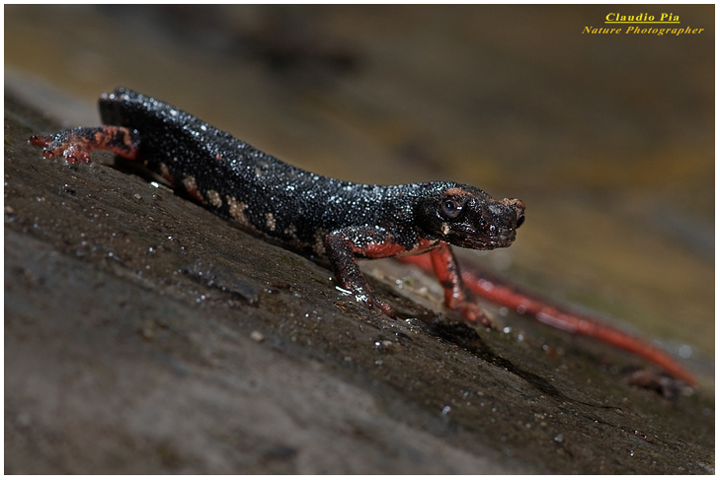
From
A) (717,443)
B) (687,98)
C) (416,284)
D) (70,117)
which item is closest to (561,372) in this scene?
(717,443)

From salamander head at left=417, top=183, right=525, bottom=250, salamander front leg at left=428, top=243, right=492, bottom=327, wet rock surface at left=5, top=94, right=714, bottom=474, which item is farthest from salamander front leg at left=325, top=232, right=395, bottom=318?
salamander front leg at left=428, top=243, right=492, bottom=327

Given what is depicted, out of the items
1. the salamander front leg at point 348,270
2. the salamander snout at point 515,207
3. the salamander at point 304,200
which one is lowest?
the salamander front leg at point 348,270

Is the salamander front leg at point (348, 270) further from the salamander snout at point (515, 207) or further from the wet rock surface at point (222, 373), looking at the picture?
the salamander snout at point (515, 207)

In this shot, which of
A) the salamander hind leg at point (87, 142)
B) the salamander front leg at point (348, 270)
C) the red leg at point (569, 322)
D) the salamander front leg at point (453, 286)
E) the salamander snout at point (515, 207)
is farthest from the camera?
the red leg at point (569, 322)

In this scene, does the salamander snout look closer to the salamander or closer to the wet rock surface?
the salamander

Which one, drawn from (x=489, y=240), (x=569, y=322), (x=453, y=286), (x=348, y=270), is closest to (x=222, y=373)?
(x=348, y=270)

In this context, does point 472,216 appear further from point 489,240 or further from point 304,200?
point 304,200

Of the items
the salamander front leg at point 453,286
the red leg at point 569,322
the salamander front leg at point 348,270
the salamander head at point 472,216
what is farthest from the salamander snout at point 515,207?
the red leg at point 569,322

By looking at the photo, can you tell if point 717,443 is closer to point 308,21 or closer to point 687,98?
point 687,98

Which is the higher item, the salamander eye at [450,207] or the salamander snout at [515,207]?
the salamander snout at [515,207]

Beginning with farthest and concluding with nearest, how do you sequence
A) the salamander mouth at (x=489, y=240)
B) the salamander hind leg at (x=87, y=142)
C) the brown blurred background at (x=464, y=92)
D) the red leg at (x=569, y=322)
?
the brown blurred background at (x=464, y=92), the red leg at (x=569, y=322), the salamander mouth at (x=489, y=240), the salamander hind leg at (x=87, y=142)
